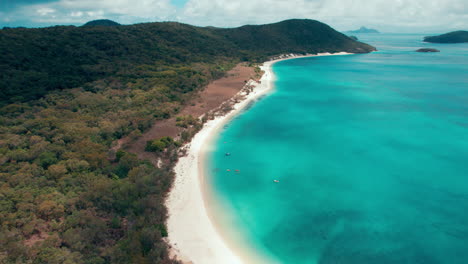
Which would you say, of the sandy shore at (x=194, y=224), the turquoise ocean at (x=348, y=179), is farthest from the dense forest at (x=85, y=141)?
→ the turquoise ocean at (x=348, y=179)

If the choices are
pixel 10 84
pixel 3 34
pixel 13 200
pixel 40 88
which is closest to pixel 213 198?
pixel 13 200

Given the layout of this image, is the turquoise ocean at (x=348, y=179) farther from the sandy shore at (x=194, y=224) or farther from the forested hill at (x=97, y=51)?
the forested hill at (x=97, y=51)

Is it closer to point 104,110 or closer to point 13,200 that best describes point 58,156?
point 13,200

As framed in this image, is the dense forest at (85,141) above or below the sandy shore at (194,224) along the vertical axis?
above

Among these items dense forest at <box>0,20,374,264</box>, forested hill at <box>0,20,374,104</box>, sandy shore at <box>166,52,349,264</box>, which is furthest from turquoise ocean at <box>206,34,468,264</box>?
forested hill at <box>0,20,374,104</box>

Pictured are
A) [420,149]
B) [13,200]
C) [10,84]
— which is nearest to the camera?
[13,200]

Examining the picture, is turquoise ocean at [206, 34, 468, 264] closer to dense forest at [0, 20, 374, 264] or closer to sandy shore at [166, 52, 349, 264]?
sandy shore at [166, 52, 349, 264]

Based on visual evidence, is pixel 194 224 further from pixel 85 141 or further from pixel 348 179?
pixel 348 179
